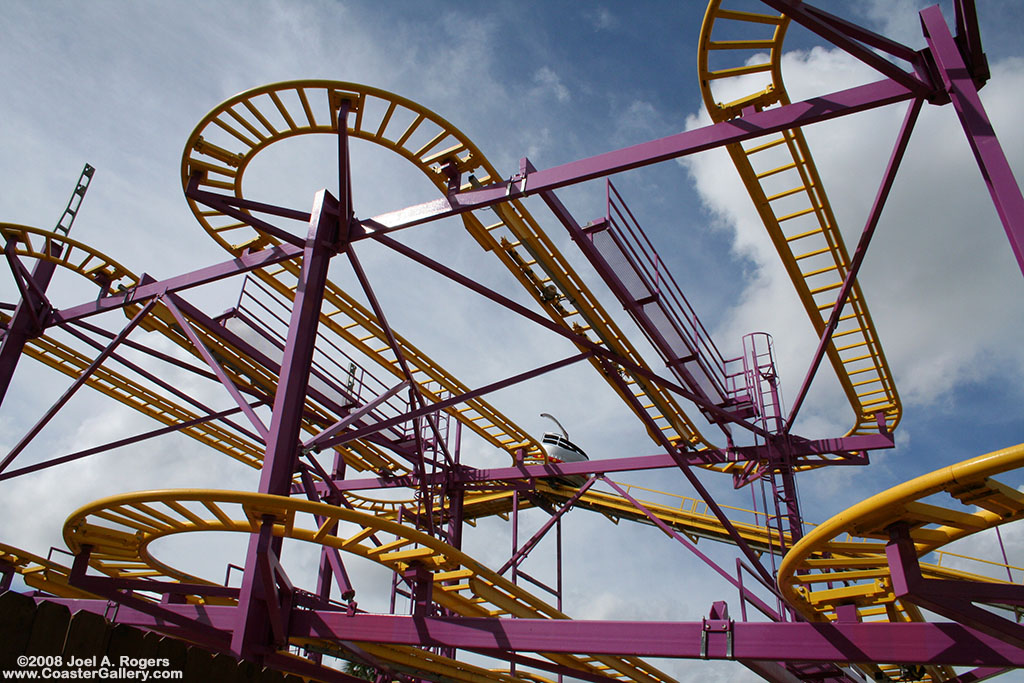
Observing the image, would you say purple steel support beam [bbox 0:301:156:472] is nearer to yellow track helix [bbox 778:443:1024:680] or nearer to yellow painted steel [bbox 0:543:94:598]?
yellow painted steel [bbox 0:543:94:598]

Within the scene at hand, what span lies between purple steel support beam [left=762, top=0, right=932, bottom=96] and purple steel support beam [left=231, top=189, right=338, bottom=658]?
5.66m

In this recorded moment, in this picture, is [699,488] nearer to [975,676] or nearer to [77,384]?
[975,676]

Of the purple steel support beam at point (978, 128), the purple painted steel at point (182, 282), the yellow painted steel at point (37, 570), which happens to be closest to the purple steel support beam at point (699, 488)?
the purple painted steel at point (182, 282)

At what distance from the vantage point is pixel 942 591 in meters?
5.24

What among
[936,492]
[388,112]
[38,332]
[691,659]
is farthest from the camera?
[38,332]

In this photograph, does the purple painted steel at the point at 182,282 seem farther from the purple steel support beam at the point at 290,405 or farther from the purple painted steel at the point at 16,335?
the purple steel support beam at the point at 290,405

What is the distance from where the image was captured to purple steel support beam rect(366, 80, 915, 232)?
7.42 m

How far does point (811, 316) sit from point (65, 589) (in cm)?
1227

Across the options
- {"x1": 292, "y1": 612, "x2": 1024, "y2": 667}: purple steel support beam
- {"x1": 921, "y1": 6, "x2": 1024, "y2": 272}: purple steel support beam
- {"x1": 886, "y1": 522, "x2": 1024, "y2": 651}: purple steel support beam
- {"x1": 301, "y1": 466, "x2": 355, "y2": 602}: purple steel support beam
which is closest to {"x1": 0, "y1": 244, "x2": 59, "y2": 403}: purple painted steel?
{"x1": 301, "y1": 466, "x2": 355, "y2": 602}: purple steel support beam

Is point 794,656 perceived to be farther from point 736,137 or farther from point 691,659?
point 736,137

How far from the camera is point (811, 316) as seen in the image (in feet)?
38.3

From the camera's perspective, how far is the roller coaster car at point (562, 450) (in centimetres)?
1866

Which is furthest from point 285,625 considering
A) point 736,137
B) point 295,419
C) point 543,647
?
point 736,137

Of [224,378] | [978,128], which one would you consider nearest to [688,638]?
[978,128]
